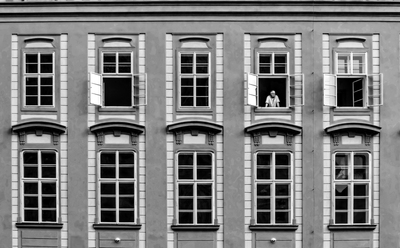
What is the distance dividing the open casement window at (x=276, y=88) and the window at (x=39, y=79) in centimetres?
625

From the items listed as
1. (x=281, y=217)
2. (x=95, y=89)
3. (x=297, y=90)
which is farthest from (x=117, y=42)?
(x=281, y=217)

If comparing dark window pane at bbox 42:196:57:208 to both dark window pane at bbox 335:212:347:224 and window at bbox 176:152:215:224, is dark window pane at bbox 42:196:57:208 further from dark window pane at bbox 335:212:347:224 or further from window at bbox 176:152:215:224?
dark window pane at bbox 335:212:347:224

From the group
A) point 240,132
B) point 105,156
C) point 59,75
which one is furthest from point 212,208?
point 59,75

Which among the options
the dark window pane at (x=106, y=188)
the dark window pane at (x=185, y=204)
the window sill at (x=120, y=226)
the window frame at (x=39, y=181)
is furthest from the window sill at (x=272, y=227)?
the window frame at (x=39, y=181)

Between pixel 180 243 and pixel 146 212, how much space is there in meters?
1.45

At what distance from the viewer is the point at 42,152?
16750 mm

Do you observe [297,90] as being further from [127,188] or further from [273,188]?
[127,188]

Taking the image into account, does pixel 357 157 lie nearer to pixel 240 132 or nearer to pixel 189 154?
pixel 240 132

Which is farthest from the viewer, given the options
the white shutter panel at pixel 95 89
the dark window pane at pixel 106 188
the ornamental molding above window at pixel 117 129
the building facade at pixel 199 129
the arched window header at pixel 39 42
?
the arched window header at pixel 39 42

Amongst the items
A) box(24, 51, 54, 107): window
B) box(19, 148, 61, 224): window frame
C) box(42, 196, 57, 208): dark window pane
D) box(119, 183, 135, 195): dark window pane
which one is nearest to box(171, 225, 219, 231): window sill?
box(119, 183, 135, 195): dark window pane

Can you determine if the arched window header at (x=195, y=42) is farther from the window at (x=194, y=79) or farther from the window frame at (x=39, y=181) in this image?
the window frame at (x=39, y=181)

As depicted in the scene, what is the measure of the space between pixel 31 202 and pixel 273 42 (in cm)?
921

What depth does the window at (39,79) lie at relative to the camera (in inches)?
663

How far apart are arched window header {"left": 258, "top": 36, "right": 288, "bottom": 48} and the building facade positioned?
0.05m
